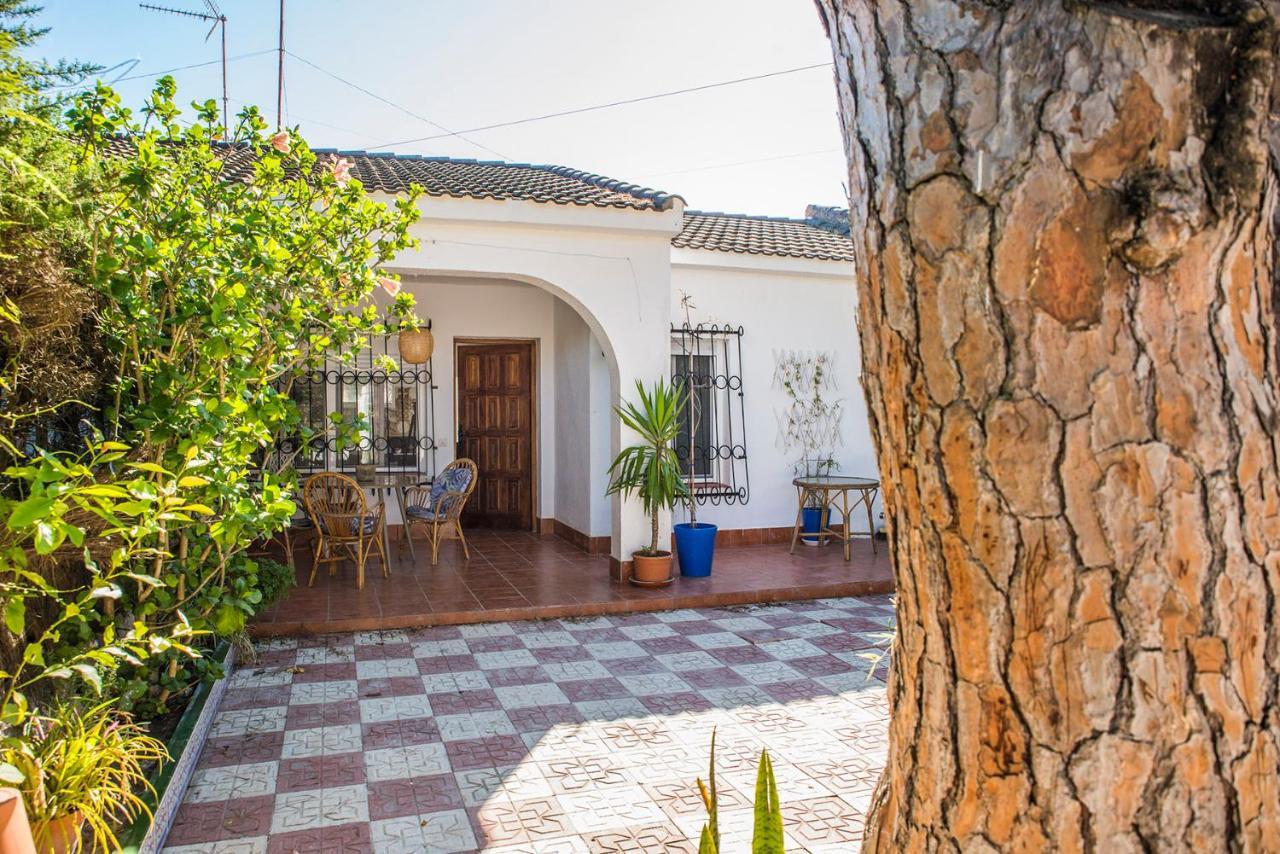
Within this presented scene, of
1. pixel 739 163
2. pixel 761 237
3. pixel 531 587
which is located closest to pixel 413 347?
pixel 531 587

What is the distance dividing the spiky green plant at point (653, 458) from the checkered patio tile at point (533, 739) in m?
1.12

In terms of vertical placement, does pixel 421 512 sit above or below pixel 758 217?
below

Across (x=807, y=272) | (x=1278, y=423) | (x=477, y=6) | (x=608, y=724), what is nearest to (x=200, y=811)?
(x=608, y=724)

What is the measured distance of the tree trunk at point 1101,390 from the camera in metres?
0.85

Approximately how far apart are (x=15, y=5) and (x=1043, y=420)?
341 centimetres

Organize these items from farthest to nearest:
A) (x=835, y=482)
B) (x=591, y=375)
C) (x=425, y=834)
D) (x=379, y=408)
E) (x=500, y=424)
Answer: (x=500, y=424) → (x=379, y=408) → (x=591, y=375) → (x=835, y=482) → (x=425, y=834)

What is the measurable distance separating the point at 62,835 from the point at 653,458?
4840 millimetres

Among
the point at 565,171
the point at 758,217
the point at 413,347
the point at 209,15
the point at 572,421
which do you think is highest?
the point at 209,15

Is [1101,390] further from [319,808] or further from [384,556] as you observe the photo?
[384,556]

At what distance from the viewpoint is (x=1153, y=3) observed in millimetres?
877

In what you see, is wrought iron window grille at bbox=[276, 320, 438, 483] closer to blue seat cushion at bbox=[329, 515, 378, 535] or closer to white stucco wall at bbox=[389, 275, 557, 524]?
white stucco wall at bbox=[389, 275, 557, 524]

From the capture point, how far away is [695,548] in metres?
7.28

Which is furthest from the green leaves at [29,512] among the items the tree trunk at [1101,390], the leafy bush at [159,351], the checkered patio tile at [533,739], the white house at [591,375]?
the white house at [591,375]

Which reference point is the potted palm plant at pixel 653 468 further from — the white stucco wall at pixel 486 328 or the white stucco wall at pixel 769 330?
the white stucco wall at pixel 486 328
